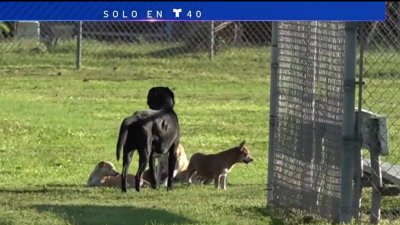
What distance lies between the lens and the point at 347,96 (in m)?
7.95

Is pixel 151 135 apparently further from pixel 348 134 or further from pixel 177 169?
pixel 348 134

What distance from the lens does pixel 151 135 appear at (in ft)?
36.9

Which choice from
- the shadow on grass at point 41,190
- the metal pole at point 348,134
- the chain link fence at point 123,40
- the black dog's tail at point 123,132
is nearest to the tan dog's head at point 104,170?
the shadow on grass at point 41,190

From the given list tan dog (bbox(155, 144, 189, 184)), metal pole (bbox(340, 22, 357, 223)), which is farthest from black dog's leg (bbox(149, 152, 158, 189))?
metal pole (bbox(340, 22, 357, 223))

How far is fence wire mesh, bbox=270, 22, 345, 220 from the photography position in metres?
8.23

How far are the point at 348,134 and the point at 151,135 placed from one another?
356 centimetres

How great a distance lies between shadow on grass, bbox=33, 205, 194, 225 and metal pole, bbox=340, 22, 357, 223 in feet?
3.70

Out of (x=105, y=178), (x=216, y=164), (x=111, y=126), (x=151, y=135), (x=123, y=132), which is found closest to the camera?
(x=123, y=132)

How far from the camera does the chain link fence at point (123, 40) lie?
81.6 ft

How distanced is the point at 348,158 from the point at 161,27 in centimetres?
2092

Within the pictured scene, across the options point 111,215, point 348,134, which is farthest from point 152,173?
point 348,134

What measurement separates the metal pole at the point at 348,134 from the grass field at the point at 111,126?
0.74m

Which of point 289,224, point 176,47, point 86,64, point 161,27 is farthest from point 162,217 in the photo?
point 161,27

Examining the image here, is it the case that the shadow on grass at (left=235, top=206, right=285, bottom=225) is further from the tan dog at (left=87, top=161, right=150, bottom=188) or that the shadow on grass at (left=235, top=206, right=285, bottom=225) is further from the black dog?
the tan dog at (left=87, top=161, right=150, bottom=188)
